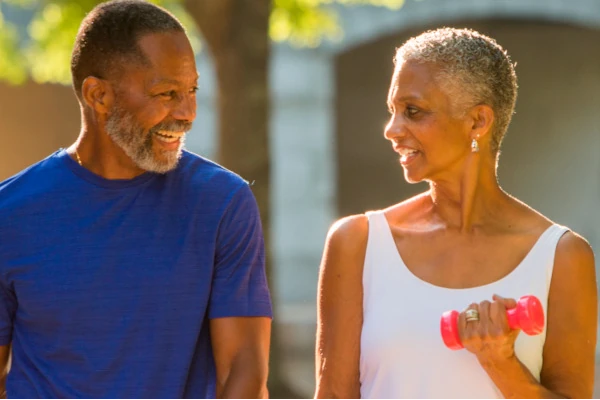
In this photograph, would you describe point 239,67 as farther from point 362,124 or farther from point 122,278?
point 122,278

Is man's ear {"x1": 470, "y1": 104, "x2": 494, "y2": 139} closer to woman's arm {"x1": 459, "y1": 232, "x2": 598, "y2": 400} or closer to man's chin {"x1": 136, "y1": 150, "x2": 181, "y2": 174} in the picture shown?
woman's arm {"x1": 459, "y1": 232, "x2": 598, "y2": 400}

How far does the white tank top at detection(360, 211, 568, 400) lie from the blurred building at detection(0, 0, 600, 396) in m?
8.09

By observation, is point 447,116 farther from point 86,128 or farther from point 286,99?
point 286,99

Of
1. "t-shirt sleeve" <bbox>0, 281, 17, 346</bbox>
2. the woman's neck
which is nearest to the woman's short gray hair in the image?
the woman's neck

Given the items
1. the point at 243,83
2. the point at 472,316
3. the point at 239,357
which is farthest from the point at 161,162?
the point at 243,83


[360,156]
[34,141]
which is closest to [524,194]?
[360,156]

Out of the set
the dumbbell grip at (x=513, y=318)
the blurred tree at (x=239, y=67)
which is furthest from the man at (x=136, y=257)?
the blurred tree at (x=239, y=67)

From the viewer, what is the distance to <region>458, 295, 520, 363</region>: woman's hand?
3246 millimetres

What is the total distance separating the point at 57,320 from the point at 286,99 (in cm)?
973

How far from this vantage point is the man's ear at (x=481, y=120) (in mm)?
3732

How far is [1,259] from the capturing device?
12.4 feet

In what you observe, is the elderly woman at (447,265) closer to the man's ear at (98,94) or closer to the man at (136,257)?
the man at (136,257)

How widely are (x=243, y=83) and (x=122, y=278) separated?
5.72 m

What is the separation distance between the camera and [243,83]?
9.32m
